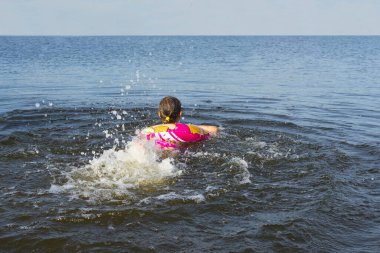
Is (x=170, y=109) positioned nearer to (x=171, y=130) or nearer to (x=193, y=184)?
(x=171, y=130)

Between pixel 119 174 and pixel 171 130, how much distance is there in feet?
5.00

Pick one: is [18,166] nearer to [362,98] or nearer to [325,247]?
[325,247]

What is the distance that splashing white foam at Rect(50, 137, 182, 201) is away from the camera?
22.0 ft

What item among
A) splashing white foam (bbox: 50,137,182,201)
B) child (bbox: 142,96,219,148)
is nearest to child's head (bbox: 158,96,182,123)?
child (bbox: 142,96,219,148)

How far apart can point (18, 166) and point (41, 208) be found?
7.89 feet

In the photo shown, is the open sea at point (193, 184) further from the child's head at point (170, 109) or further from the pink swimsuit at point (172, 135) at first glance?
the child's head at point (170, 109)

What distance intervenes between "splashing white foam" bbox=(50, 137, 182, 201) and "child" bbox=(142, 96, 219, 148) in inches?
9.5

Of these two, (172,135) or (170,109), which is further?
(170,109)

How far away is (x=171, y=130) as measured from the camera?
838 cm

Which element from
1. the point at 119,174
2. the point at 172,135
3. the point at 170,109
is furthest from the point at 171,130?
the point at 119,174

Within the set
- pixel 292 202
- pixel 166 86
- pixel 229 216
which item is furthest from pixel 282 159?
pixel 166 86

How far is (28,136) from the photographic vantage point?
10.6 metres

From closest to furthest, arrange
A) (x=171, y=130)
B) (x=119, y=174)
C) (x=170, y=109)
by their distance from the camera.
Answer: (x=119, y=174)
(x=171, y=130)
(x=170, y=109)

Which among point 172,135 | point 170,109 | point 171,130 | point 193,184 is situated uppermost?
point 170,109
